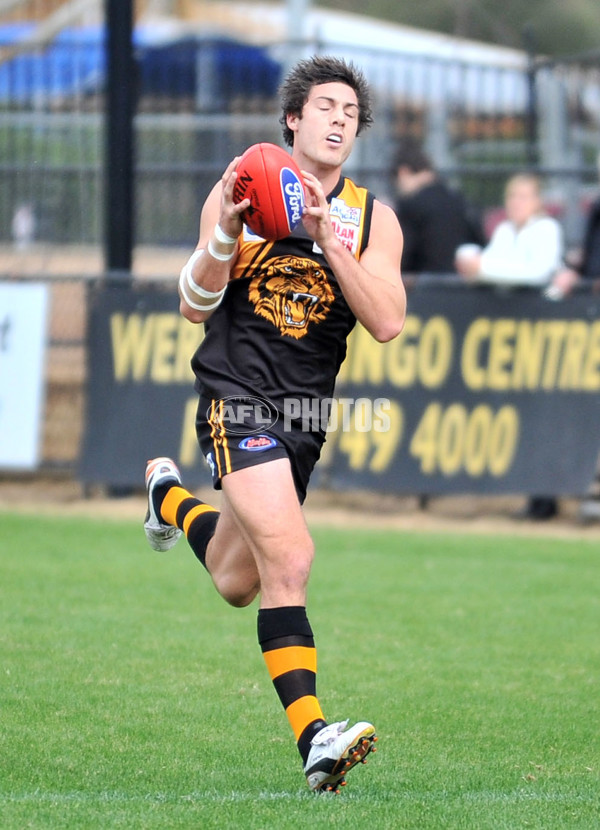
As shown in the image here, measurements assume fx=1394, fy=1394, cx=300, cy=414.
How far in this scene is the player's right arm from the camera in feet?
15.4

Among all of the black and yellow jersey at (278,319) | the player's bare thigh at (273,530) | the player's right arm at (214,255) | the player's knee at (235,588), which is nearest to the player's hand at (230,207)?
the player's right arm at (214,255)

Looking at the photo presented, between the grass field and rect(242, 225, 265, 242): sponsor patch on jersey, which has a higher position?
rect(242, 225, 265, 242): sponsor patch on jersey

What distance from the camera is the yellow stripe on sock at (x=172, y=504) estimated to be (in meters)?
5.75

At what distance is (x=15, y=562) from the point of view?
8.62m

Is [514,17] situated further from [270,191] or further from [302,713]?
[302,713]

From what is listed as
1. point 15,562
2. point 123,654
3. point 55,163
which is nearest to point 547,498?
point 15,562

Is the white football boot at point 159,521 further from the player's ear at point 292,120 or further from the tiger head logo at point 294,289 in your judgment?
the player's ear at point 292,120

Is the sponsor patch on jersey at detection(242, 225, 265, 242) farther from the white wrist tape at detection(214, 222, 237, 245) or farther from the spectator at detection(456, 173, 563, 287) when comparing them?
the spectator at detection(456, 173, 563, 287)

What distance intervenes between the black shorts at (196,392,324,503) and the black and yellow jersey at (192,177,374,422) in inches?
1.9

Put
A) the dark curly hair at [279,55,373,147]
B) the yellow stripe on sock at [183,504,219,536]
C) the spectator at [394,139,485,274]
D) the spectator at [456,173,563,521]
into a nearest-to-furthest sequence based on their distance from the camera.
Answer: the dark curly hair at [279,55,373,147], the yellow stripe on sock at [183,504,219,536], the spectator at [456,173,563,521], the spectator at [394,139,485,274]

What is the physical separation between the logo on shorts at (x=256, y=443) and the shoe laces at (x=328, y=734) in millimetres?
988

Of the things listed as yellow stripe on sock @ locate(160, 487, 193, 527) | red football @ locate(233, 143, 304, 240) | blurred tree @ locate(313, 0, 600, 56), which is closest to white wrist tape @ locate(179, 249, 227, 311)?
red football @ locate(233, 143, 304, 240)

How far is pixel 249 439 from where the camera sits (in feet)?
15.8

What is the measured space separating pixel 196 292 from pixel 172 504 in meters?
1.25
